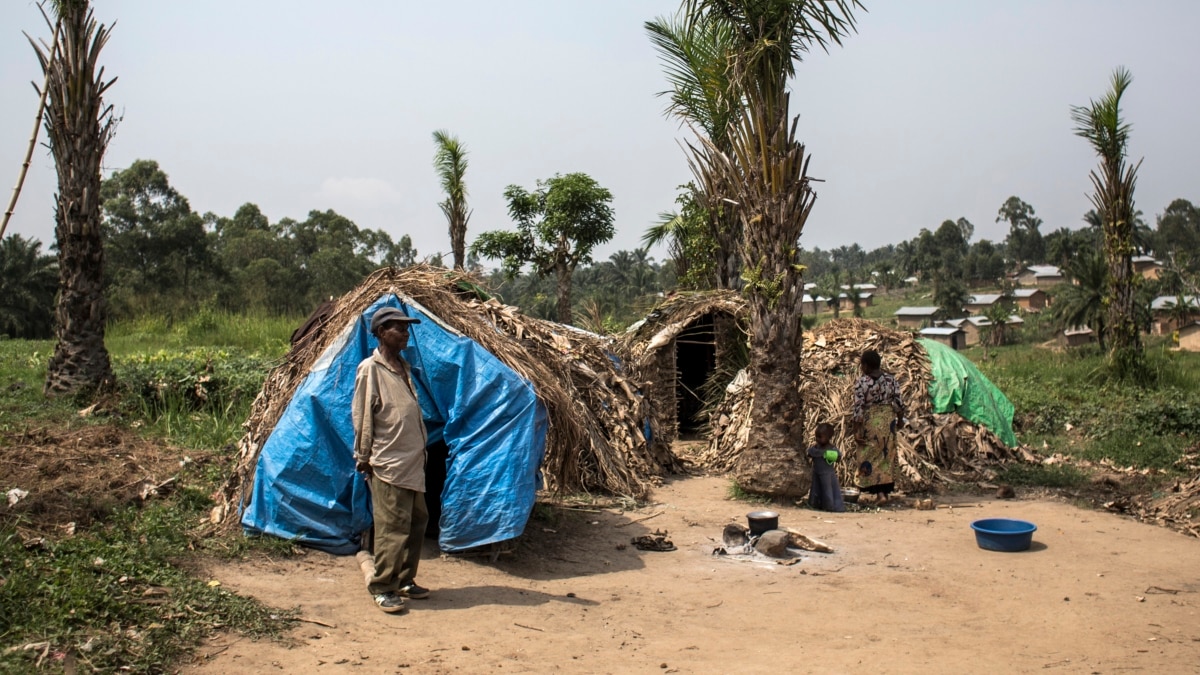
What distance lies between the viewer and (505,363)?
21.8 ft

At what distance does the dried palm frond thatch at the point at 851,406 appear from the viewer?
10.5 metres

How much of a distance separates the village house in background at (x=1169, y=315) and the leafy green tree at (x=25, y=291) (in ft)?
146

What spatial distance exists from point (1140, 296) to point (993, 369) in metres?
28.1

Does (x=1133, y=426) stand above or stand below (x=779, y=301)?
below

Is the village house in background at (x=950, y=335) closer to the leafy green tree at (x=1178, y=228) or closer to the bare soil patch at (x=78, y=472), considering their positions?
the leafy green tree at (x=1178, y=228)

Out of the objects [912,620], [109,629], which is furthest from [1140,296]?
[109,629]

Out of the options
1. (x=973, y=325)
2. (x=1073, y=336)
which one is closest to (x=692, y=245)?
(x=1073, y=336)

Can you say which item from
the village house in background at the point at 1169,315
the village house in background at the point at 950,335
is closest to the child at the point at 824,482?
the village house in background at the point at 1169,315

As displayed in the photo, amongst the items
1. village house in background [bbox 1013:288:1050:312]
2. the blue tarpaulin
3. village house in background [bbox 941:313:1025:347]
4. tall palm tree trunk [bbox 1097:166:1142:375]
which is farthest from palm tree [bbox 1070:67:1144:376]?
village house in background [bbox 1013:288:1050:312]

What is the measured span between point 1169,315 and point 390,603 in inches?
1868

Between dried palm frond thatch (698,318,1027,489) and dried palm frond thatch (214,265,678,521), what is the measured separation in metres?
2.18

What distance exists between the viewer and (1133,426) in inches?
493

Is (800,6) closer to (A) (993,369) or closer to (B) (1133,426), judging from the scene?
(B) (1133,426)

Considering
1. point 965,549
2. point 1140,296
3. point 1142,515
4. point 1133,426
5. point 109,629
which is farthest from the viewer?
point 1140,296
